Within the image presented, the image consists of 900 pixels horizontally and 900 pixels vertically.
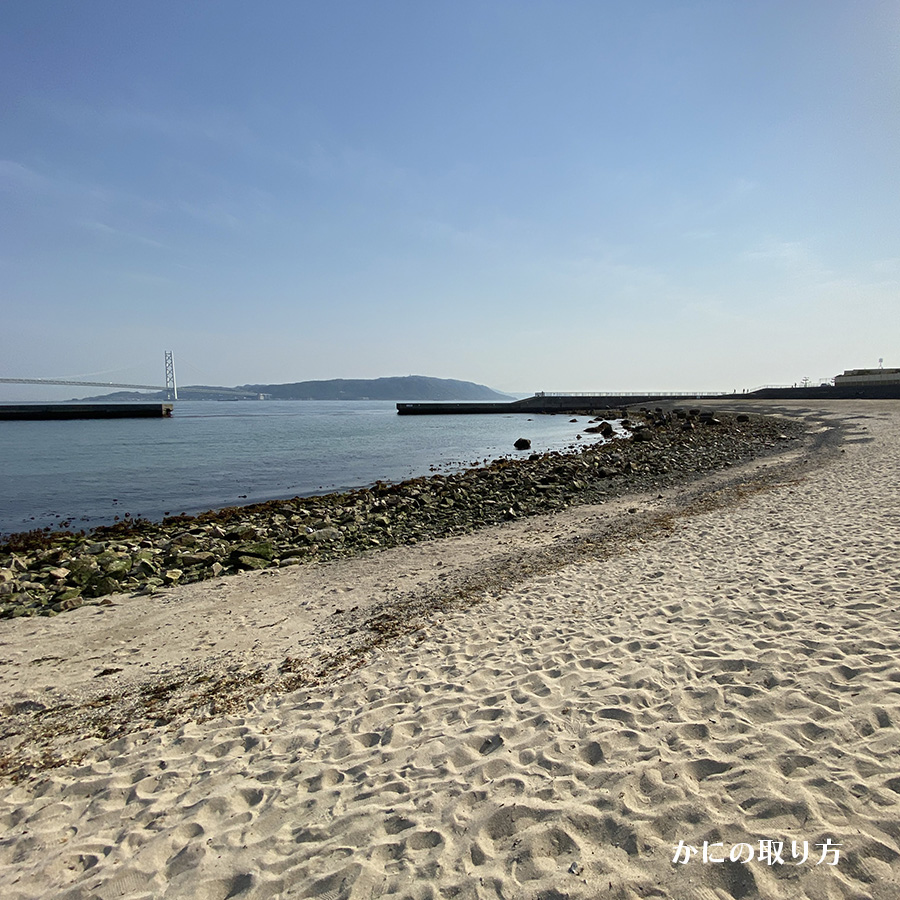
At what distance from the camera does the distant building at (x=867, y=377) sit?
64.6 meters

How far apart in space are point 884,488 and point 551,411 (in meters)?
77.5

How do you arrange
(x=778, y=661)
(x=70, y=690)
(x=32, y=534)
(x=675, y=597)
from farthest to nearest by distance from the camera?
(x=32, y=534), (x=675, y=597), (x=70, y=690), (x=778, y=661)

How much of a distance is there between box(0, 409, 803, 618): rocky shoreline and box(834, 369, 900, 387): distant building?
57.4m

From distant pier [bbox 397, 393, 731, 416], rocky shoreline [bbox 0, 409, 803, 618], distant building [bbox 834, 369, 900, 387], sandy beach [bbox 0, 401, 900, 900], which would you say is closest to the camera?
sandy beach [bbox 0, 401, 900, 900]

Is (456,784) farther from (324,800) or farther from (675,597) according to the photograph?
(675,597)

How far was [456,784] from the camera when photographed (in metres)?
A: 3.74

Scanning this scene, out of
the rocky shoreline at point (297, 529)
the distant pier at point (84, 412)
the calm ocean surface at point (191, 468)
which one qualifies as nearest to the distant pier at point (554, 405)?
the distant pier at point (84, 412)

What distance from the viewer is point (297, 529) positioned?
42.5ft

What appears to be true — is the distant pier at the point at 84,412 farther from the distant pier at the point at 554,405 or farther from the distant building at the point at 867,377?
the distant building at the point at 867,377

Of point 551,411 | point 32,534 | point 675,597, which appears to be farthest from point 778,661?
point 551,411

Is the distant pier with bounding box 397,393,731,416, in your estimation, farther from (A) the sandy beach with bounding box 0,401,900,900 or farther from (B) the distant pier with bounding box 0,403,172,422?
(A) the sandy beach with bounding box 0,401,900,900

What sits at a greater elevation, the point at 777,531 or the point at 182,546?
the point at 777,531

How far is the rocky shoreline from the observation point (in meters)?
9.86

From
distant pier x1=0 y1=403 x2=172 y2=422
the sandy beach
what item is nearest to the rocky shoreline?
the sandy beach
